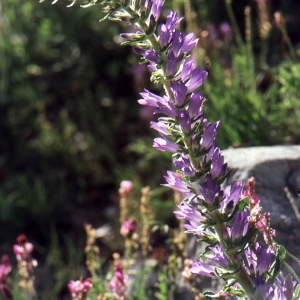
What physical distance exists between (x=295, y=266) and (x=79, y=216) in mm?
2352

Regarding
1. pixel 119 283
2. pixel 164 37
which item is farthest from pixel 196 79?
pixel 119 283

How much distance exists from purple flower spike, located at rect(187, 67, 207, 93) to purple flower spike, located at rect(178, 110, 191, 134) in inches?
3.0

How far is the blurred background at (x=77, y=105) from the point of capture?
13.4 feet

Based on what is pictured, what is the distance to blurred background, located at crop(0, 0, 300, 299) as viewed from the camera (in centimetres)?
407

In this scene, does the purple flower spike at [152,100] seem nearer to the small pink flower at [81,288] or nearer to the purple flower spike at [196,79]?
the purple flower spike at [196,79]

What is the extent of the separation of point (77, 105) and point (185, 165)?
3653mm

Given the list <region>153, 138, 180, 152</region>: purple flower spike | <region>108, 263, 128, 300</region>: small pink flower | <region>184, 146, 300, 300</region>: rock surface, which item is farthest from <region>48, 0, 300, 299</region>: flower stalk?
<region>184, 146, 300, 300</region>: rock surface

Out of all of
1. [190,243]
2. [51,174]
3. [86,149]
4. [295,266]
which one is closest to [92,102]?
[86,149]

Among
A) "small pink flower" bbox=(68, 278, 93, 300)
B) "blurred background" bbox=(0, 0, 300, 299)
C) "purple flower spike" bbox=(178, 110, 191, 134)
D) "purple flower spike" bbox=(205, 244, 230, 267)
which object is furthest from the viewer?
"blurred background" bbox=(0, 0, 300, 299)

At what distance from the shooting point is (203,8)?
4.59m

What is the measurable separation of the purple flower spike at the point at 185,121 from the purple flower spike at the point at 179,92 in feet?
0.10

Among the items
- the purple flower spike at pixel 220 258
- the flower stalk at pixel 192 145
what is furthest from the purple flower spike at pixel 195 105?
the purple flower spike at pixel 220 258

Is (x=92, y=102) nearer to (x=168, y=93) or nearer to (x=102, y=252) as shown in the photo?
(x=102, y=252)

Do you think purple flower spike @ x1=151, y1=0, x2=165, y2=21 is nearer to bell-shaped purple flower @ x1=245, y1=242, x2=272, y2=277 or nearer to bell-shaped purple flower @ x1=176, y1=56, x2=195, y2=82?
bell-shaped purple flower @ x1=176, y1=56, x2=195, y2=82
